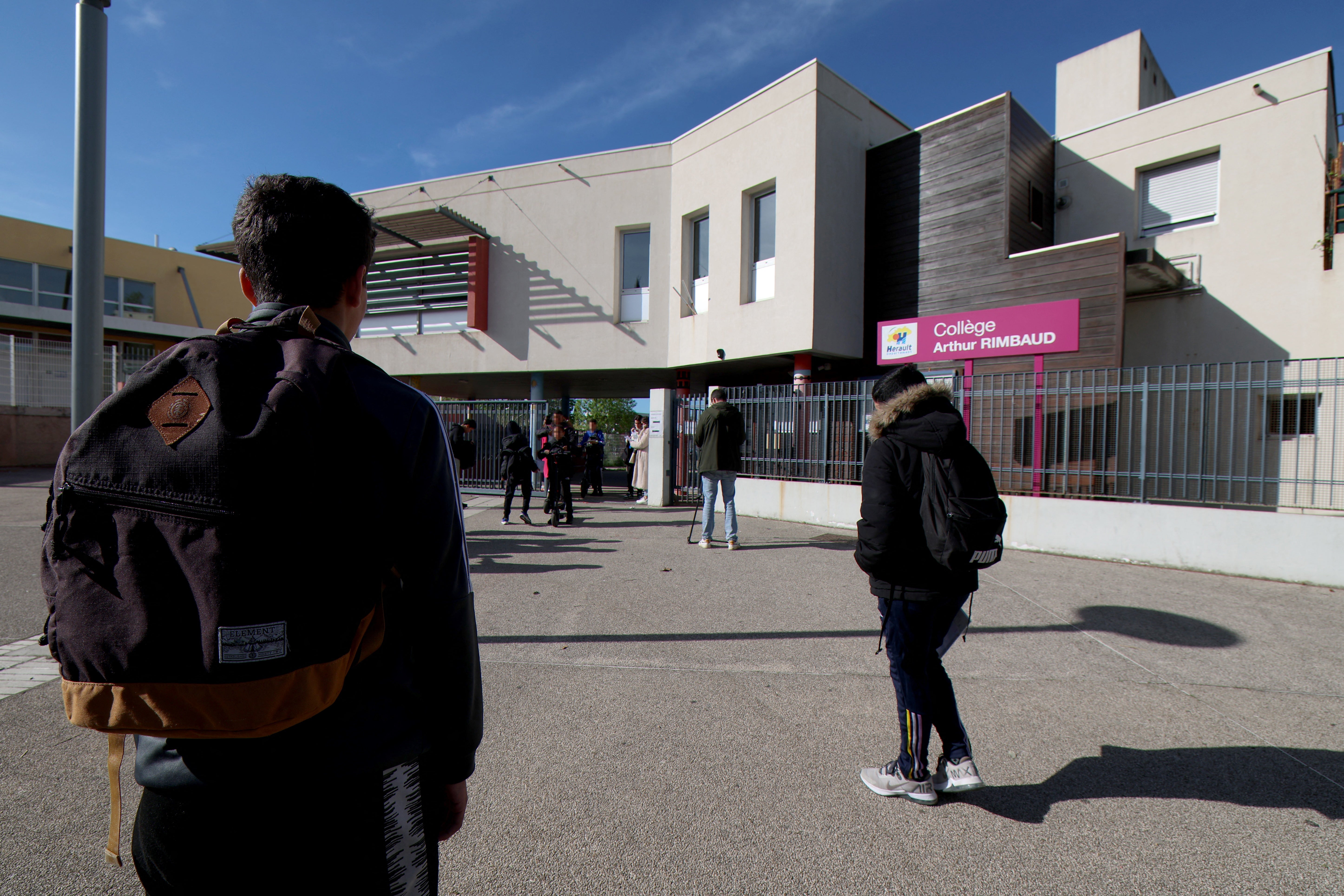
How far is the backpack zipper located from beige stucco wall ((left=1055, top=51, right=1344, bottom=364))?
1453cm

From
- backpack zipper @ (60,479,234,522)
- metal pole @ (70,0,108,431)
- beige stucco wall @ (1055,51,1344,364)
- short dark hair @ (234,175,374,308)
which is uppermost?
beige stucco wall @ (1055,51,1344,364)

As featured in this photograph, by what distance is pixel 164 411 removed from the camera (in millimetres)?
1019

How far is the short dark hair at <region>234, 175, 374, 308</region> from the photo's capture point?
1.29m

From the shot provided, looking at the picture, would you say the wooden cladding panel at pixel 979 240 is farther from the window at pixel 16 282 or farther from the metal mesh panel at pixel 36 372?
the window at pixel 16 282

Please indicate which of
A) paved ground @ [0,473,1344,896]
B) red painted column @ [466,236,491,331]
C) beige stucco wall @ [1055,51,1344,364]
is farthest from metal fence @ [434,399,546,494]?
beige stucco wall @ [1055,51,1344,364]

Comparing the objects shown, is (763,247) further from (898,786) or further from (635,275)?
(898,786)

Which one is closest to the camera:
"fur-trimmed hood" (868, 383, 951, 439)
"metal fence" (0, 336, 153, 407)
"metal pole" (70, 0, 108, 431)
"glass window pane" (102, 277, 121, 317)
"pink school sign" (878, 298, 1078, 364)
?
"fur-trimmed hood" (868, 383, 951, 439)

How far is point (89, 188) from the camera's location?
348cm

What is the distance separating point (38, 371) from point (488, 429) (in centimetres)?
1248

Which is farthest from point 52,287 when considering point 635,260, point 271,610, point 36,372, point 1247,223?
point 1247,223

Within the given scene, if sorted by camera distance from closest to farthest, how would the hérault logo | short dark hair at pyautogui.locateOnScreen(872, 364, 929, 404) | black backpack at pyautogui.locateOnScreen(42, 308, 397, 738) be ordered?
black backpack at pyautogui.locateOnScreen(42, 308, 397, 738), short dark hair at pyautogui.locateOnScreen(872, 364, 929, 404), the hérault logo

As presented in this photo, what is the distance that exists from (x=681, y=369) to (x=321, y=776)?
1555cm

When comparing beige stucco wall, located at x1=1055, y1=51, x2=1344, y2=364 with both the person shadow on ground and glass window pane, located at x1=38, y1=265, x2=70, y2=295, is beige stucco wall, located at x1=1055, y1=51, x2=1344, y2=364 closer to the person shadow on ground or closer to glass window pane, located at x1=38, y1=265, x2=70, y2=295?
the person shadow on ground

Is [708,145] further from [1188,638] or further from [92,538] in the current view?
[92,538]
